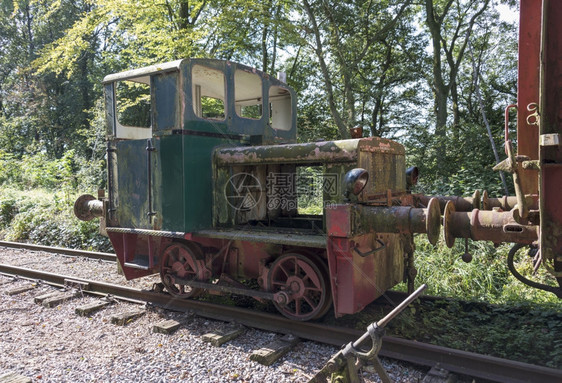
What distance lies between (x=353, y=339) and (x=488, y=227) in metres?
1.84

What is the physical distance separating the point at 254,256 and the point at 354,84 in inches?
521

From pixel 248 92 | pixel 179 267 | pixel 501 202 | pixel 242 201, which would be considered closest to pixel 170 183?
pixel 242 201

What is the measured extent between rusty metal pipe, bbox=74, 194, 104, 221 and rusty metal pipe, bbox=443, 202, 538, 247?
217 inches

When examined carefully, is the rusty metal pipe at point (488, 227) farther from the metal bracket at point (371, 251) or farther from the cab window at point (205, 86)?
the cab window at point (205, 86)

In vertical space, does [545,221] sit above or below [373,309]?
above

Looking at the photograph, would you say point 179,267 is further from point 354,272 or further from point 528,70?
point 528,70

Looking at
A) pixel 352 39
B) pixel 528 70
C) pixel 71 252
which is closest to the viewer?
pixel 528 70

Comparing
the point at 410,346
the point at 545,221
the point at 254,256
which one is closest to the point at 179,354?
the point at 254,256

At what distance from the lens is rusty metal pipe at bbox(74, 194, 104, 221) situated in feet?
22.0

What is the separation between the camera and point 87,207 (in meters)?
6.87

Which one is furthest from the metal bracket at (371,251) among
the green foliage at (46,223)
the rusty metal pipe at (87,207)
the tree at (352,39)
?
the tree at (352,39)

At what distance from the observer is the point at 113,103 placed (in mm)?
5688

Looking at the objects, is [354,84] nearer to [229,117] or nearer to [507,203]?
[229,117]

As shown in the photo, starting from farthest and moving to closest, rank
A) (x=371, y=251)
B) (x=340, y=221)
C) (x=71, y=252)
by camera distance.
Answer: (x=71, y=252)
(x=371, y=251)
(x=340, y=221)
